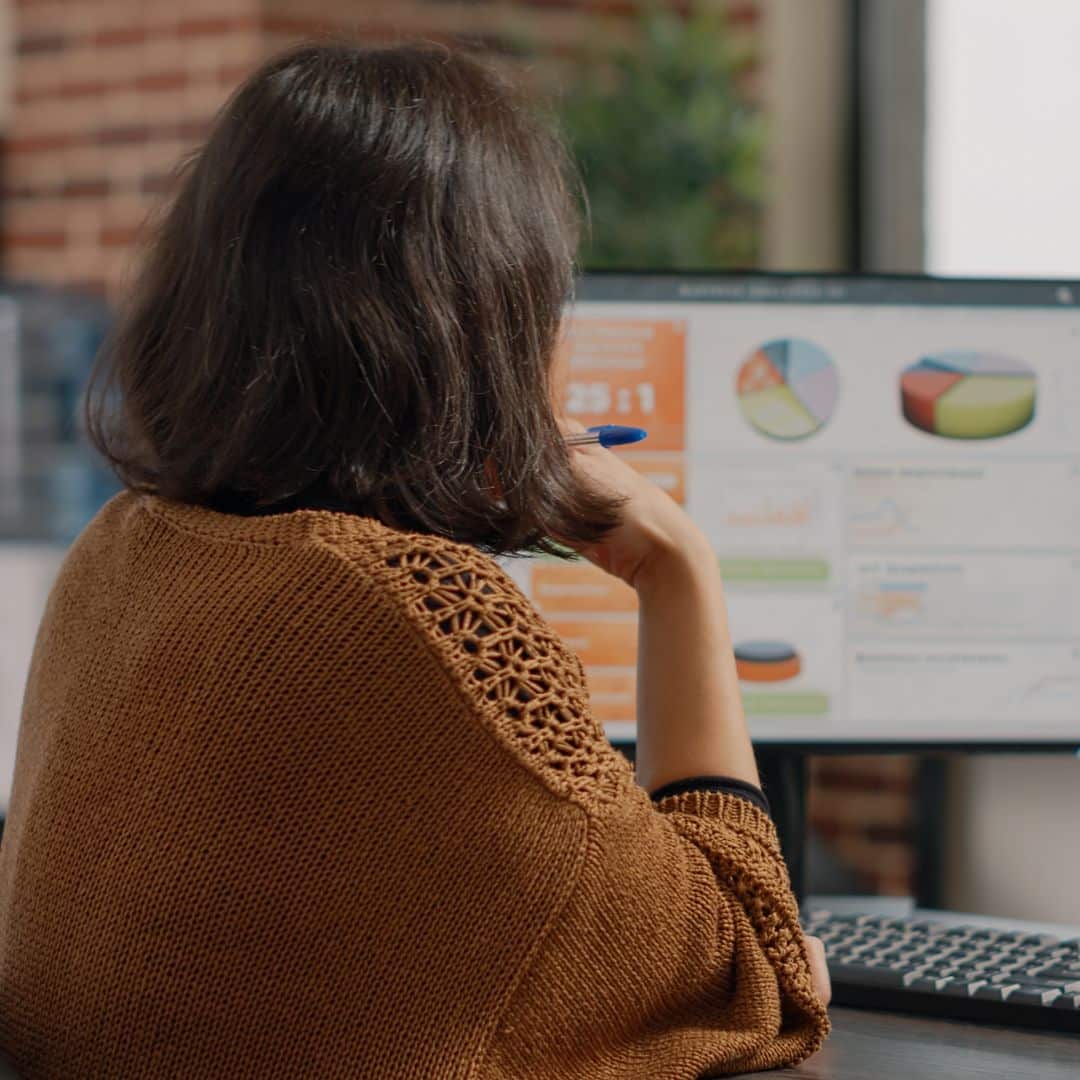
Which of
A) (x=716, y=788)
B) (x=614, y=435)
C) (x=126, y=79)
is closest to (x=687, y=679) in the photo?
(x=716, y=788)

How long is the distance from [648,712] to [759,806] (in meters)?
0.09

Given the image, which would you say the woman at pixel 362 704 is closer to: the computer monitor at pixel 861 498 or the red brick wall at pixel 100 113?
the computer monitor at pixel 861 498

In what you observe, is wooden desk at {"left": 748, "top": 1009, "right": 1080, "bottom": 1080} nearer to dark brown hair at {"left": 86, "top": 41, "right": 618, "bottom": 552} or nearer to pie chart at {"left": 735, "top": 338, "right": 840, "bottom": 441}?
dark brown hair at {"left": 86, "top": 41, "right": 618, "bottom": 552}

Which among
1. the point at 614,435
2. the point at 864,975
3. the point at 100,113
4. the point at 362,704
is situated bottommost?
the point at 864,975

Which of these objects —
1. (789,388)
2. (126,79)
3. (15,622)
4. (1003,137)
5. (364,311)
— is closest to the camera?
(364,311)

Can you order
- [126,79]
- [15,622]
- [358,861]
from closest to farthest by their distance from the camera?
1. [358,861]
2. [15,622]
3. [126,79]

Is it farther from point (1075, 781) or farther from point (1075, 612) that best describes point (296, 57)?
point (1075, 781)

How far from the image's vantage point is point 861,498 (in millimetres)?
1211

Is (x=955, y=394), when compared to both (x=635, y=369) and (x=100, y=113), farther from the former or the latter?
(x=100, y=113)

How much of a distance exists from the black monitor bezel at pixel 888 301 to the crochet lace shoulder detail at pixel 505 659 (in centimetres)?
43

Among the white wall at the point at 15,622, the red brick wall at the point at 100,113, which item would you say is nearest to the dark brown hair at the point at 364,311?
the white wall at the point at 15,622

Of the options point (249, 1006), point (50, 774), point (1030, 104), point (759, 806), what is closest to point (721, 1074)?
point (759, 806)

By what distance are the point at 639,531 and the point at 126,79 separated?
7.40ft

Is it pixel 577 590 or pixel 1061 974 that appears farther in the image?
pixel 577 590
